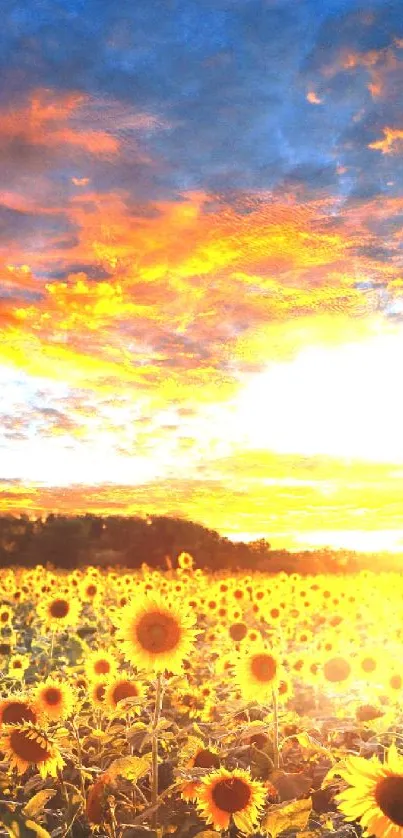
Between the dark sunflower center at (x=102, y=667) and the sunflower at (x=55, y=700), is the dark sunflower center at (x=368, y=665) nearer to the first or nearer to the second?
the dark sunflower center at (x=102, y=667)

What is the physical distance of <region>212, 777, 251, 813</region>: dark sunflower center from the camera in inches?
189

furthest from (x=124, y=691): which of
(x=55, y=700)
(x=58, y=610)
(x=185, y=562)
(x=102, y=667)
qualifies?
(x=185, y=562)

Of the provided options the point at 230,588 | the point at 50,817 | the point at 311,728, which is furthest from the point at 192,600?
the point at 50,817

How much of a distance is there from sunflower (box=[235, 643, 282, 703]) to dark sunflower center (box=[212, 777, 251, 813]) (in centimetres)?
212

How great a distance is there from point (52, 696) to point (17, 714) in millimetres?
929

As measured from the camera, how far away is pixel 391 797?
3555 millimetres

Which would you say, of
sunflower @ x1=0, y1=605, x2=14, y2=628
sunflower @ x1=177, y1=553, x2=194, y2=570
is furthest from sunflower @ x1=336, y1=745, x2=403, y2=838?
sunflower @ x1=177, y1=553, x2=194, y2=570

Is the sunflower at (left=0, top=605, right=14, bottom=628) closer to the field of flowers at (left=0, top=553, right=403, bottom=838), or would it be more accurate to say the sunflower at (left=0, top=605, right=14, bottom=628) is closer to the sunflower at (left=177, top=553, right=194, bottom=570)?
the field of flowers at (left=0, top=553, right=403, bottom=838)

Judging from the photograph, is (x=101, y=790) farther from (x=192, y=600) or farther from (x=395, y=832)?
(x=192, y=600)

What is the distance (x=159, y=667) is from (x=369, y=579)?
783 inches

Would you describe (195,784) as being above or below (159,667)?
below

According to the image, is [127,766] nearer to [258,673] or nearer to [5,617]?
[258,673]

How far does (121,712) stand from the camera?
5.71 m

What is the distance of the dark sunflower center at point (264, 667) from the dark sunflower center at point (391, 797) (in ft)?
11.6
